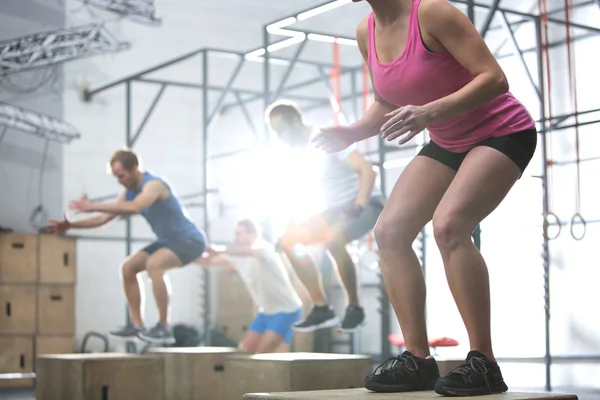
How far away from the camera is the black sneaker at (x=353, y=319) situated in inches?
201

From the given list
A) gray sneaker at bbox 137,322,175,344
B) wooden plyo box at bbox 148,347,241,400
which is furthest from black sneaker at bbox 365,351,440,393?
gray sneaker at bbox 137,322,175,344

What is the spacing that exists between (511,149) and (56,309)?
6438 millimetres

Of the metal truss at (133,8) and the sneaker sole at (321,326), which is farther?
the metal truss at (133,8)

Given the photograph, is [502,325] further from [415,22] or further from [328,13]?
[415,22]

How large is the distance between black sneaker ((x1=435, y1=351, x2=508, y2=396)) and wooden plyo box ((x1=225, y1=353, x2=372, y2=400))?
1.81 meters

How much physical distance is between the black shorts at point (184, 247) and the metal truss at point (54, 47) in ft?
12.7

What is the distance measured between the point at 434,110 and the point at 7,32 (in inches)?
293

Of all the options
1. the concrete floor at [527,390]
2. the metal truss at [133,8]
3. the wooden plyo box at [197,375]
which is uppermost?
the metal truss at [133,8]

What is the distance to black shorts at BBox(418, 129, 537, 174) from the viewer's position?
7.07 feet

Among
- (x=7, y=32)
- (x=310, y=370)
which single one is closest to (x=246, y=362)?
(x=310, y=370)

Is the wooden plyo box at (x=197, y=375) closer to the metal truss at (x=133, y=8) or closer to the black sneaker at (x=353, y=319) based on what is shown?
the black sneaker at (x=353, y=319)

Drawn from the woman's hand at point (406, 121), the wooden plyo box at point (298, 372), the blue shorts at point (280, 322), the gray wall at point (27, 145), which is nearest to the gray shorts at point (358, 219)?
the wooden plyo box at point (298, 372)

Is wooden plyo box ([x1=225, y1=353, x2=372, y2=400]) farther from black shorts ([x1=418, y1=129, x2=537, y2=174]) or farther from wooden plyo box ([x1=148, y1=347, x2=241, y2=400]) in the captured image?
black shorts ([x1=418, y1=129, x2=537, y2=174])

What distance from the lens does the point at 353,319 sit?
16.8 ft
